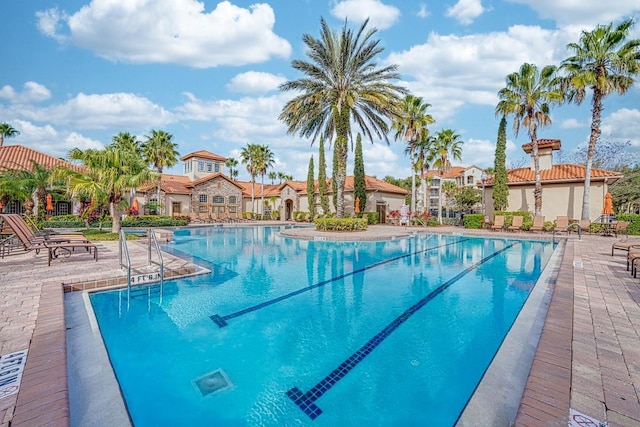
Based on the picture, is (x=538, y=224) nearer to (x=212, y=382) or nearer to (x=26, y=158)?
(x=212, y=382)

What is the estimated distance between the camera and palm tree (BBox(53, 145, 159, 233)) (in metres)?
13.7

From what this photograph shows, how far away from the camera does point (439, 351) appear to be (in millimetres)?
4051

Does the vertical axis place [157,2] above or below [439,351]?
above

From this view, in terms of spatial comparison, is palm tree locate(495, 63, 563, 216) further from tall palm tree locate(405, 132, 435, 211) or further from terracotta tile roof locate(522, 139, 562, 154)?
tall palm tree locate(405, 132, 435, 211)

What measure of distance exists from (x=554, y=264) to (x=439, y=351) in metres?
7.48

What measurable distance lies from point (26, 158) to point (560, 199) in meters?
40.4

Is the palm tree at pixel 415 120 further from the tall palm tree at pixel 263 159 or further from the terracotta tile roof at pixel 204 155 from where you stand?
the terracotta tile roof at pixel 204 155

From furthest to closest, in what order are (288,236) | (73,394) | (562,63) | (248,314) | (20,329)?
1. (562,63)
2. (288,236)
3. (248,314)
4. (20,329)
5. (73,394)

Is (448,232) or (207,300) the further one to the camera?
(448,232)

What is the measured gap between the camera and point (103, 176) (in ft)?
45.1

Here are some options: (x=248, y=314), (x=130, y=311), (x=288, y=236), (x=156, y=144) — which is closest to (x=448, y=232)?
(x=288, y=236)

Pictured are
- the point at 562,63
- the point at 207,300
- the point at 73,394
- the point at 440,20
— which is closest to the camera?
the point at 73,394

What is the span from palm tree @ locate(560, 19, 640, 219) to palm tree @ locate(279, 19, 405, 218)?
464 inches

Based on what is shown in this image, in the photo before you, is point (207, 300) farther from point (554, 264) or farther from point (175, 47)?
point (175, 47)
